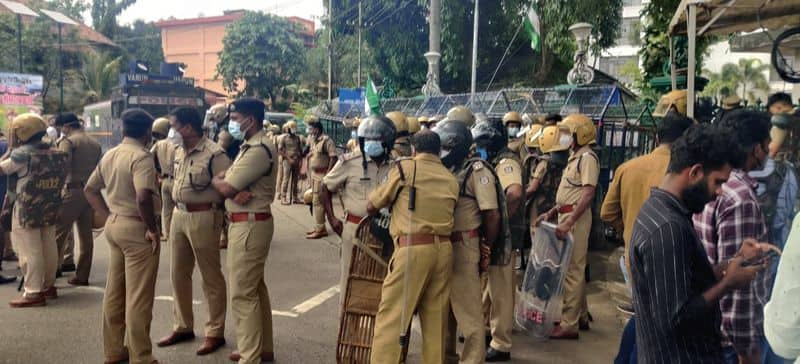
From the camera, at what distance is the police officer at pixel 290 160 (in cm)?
1291

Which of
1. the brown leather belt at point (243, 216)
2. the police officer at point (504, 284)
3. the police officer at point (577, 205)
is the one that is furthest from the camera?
the police officer at point (577, 205)

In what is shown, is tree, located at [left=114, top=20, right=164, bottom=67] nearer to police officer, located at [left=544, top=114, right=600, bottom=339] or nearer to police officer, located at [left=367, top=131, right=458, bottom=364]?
police officer, located at [left=544, top=114, right=600, bottom=339]

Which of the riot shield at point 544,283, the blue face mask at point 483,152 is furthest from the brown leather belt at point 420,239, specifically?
the blue face mask at point 483,152

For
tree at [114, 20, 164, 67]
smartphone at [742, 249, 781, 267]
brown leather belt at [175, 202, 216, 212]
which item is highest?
tree at [114, 20, 164, 67]

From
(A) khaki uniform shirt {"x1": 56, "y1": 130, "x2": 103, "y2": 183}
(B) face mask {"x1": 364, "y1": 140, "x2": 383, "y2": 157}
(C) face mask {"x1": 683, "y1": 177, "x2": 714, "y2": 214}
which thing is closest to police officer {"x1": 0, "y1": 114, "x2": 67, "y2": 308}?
(A) khaki uniform shirt {"x1": 56, "y1": 130, "x2": 103, "y2": 183}

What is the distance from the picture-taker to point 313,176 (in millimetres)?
10461

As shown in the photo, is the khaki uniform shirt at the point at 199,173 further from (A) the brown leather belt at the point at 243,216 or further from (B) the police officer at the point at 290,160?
(B) the police officer at the point at 290,160

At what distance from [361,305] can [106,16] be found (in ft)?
170

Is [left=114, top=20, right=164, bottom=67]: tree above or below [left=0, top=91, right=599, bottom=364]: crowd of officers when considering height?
above

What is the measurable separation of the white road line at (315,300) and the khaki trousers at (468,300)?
7.54 ft

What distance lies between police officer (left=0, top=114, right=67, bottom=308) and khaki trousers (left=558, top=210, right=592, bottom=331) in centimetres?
481

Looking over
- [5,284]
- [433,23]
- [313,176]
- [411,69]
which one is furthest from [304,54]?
[5,284]

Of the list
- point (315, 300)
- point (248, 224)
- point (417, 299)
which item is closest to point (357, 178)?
point (248, 224)

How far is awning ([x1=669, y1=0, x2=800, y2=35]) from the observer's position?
235 inches
